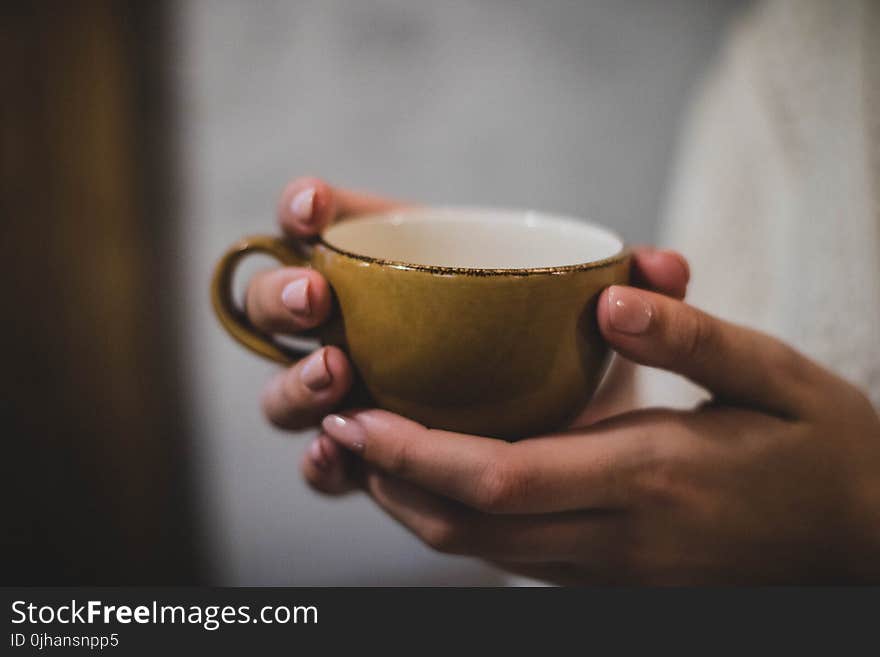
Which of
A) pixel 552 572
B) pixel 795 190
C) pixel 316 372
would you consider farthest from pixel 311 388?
pixel 795 190

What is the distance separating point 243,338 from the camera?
0.54 metres

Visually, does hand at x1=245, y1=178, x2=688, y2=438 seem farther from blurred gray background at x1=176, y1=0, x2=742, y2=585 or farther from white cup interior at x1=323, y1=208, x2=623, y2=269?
blurred gray background at x1=176, y1=0, x2=742, y2=585

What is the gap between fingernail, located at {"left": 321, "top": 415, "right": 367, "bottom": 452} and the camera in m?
0.48

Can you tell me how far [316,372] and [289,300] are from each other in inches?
2.3

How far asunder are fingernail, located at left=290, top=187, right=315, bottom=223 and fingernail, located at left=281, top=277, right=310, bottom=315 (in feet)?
0.32

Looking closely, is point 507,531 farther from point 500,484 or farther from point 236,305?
point 236,305

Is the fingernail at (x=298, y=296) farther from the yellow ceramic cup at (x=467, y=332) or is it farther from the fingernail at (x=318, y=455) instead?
the fingernail at (x=318, y=455)

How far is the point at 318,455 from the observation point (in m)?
0.56

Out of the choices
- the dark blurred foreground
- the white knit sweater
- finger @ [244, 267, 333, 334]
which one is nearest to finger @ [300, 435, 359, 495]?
finger @ [244, 267, 333, 334]

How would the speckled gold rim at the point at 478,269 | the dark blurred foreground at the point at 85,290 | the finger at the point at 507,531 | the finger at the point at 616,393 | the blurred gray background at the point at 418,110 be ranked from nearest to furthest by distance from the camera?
the speckled gold rim at the point at 478,269, the finger at the point at 507,531, the finger at the point at 616,393, the dark blurred foreground at the point at 85,290, the blurred gray background at the point at 418,110

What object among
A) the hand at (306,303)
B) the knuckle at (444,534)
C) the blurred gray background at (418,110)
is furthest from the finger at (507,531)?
the blurred gray background at (418,110)

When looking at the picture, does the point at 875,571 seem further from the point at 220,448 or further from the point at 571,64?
the point at 220,448

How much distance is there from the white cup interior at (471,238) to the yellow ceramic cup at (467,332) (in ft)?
0.17

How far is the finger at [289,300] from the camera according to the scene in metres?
0.47
